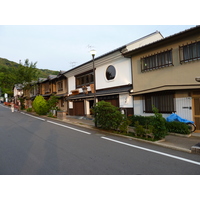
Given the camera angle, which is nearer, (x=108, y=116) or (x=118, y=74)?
(x=108, y=116)

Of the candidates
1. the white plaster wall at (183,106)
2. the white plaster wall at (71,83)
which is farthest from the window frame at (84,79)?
the white plaster wall at (183,106)

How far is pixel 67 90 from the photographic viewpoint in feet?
73.8

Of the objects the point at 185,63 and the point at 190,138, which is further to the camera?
the point at 185,63

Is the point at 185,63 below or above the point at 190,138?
above

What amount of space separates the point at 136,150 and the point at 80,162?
2.48 meters

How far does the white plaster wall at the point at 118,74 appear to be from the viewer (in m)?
13.6

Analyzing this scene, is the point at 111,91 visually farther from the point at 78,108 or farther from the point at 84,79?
the point at 78,108

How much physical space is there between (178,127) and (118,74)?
682 centimetres

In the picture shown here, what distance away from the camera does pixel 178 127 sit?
9289 mm

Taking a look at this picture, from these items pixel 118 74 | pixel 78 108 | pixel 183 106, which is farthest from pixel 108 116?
pixel 78 108

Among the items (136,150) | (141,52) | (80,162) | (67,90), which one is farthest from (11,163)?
(67,90)

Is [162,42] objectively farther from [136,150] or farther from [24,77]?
[24,77]

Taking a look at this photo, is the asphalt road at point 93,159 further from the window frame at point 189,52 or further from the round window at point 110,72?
the round window at point 110,72

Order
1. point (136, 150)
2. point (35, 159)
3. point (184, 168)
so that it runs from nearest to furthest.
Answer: point (184, 168) → point (35, 159) → point (136, 150)
